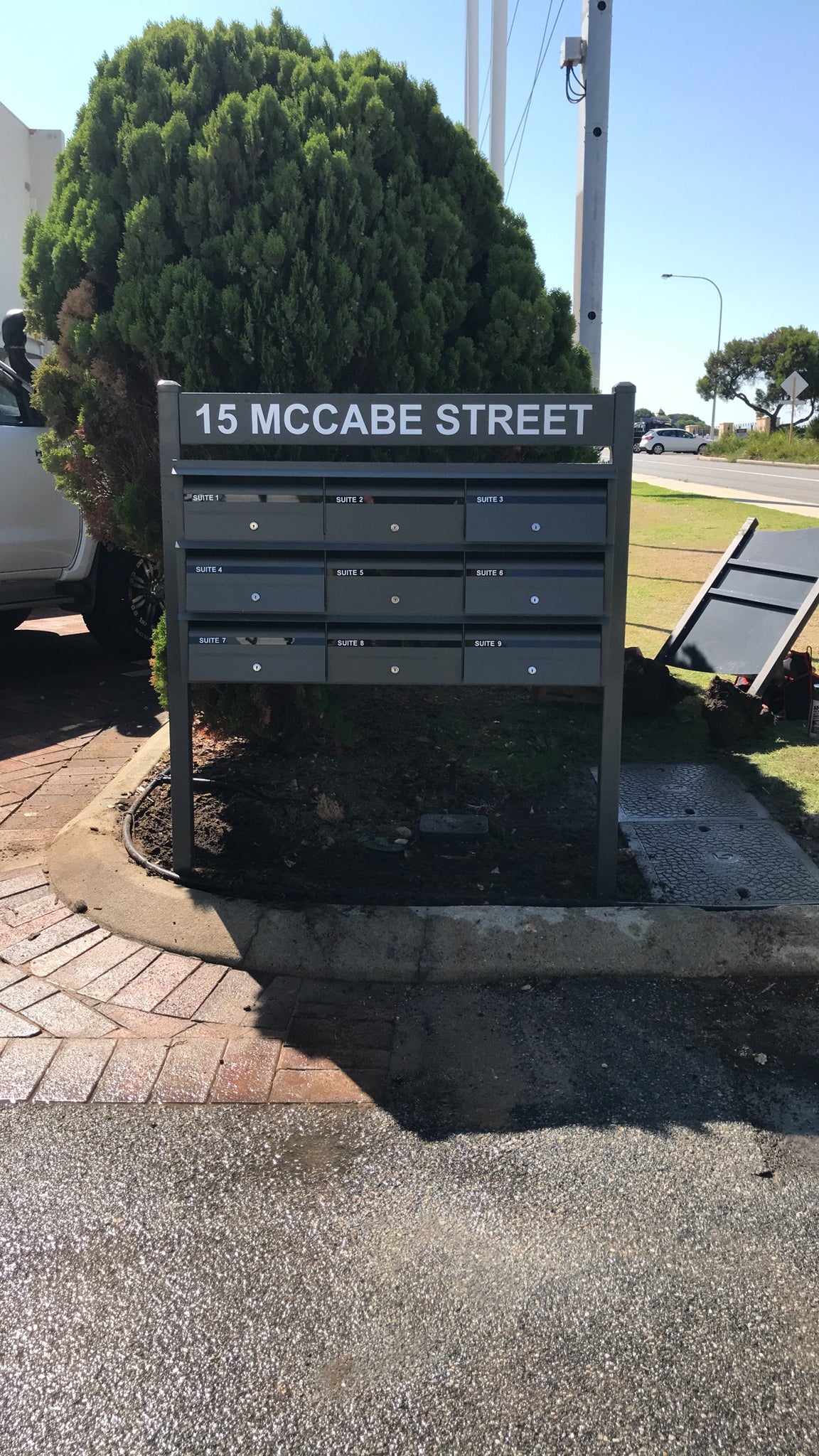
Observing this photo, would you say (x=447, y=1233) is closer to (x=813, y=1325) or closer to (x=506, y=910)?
(x=813, y=1325)

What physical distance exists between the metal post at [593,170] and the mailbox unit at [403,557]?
4400 millimetres

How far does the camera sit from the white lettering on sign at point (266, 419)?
3.70m

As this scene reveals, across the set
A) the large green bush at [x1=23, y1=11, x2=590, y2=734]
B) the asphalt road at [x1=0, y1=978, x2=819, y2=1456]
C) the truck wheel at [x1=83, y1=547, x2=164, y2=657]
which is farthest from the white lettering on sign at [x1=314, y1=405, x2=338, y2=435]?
the truck wheel at [x1=83, y1=547, x2=164, y2=657]

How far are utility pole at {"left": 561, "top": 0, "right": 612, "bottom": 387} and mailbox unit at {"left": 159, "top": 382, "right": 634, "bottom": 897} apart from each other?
4.49 m

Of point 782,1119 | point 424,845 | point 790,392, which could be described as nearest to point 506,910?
point 424,845

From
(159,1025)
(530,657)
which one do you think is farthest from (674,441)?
(159,1025)

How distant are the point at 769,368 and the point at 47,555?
73174 mm

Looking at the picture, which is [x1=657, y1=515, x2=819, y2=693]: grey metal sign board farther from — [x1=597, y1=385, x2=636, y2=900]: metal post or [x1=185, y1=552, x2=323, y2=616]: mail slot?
[x1=185, y1=552, x2=323, y2=616]: mail slot

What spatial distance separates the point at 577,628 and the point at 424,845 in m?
1.13

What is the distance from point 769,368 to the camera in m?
72.0

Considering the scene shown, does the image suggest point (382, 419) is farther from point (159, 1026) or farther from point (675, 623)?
point (675, 623)

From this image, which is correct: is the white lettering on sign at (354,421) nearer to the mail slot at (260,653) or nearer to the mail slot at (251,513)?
the mail slot at (251,513)

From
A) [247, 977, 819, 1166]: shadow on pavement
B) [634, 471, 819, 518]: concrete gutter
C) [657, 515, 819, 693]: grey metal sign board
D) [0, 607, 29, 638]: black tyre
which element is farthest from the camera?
[634, 471, 819, 518]: concrete gutter

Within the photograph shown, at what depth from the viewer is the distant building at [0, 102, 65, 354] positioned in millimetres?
17438
